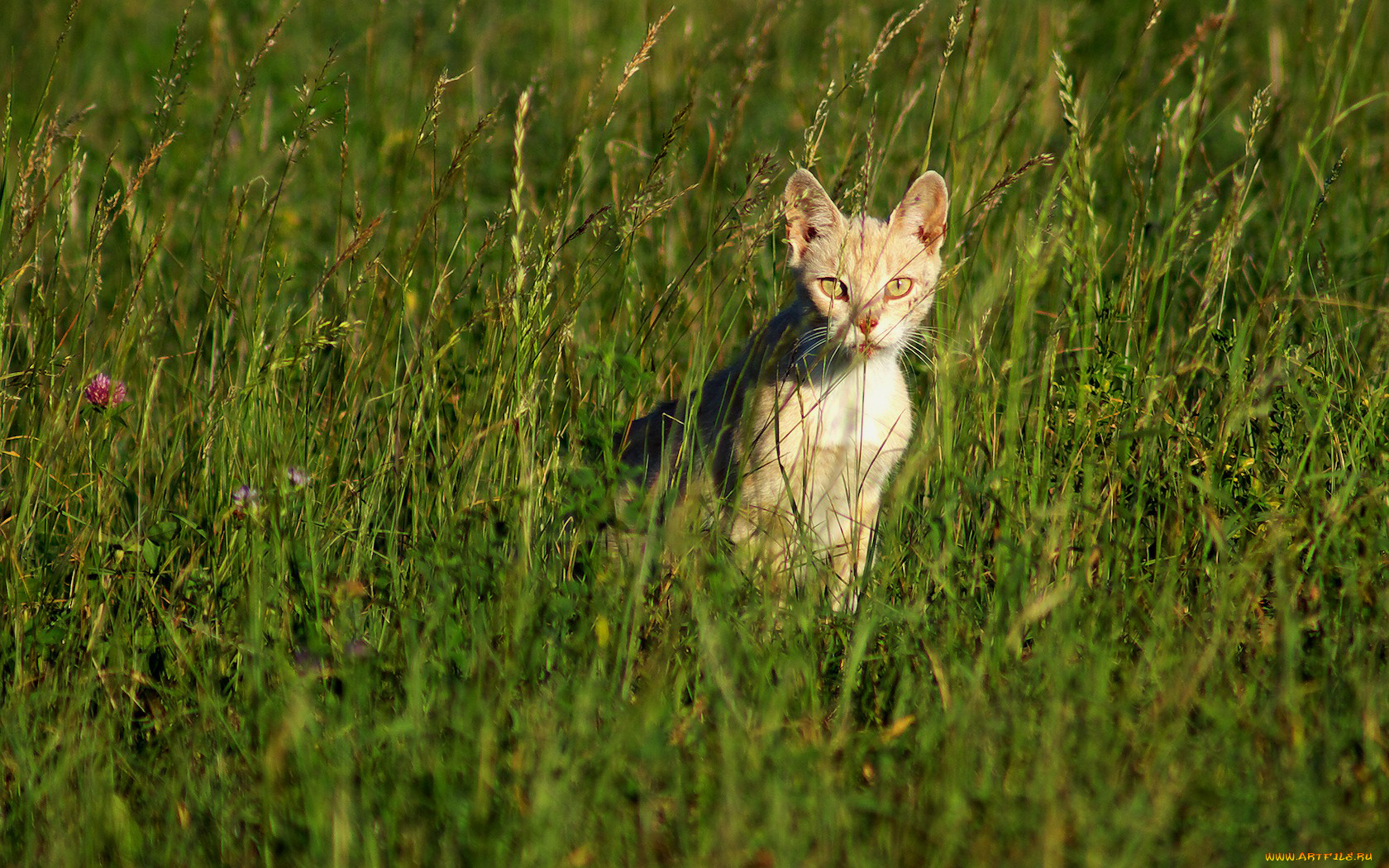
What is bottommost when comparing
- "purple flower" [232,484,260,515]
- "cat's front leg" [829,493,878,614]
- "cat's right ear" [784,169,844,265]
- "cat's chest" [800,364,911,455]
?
"purple flower" [232,484,260,515]

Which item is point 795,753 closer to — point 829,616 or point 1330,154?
point 829,616

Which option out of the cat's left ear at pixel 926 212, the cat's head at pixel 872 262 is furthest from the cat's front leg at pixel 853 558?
the cat's left ear at pixel 926 212

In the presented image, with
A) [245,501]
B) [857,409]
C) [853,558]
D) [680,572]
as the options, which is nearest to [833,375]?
[857,409]

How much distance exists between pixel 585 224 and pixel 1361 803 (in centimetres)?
188

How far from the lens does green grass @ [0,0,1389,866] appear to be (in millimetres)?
1699

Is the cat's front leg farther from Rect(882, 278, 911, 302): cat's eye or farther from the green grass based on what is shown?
Rect(882, 278, 911, 302): cat's eye

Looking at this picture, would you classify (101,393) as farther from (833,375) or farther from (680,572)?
(833,375)

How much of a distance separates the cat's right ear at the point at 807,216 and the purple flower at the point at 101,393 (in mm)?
1693

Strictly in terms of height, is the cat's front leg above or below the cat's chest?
below

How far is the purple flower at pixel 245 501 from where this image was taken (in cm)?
232

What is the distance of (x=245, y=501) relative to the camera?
2.36 metres

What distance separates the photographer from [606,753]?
67.9 inches

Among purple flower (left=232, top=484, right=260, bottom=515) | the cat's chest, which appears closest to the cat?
the cat's chest

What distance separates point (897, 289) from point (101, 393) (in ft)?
6.79
